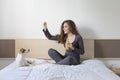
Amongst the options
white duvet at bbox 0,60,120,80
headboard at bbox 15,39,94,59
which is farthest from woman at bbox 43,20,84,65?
white duvet at bbox 0,60,120,80

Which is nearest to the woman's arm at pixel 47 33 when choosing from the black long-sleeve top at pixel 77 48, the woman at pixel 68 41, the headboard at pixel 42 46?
the woman at pixel 68 41

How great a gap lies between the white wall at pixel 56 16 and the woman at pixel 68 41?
0.17 m

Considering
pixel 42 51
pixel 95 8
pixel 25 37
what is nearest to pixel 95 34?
pixel 95 8

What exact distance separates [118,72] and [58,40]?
1043 millimetres

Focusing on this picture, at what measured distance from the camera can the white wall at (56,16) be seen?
11.7 feet

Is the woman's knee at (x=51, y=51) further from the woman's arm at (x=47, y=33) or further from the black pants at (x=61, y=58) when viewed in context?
the woman's arm at (x=47, y=33)

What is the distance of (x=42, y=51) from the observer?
3594 millimetres

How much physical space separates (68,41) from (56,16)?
506mm

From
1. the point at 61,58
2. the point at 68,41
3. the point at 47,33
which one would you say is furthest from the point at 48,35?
the point at 61,58

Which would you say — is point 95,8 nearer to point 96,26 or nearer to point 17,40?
point 96,26

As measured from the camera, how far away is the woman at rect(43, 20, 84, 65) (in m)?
3.23

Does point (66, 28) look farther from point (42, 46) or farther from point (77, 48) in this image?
point (42, 46)

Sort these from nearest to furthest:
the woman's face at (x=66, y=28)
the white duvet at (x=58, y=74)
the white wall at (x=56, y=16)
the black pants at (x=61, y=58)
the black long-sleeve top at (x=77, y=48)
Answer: the white duvet at (x=58, y=74)
the black pants at (x=61, y=58)
the black long-sleeve top at (x=77, y=48)
the woman's face at (x=66, y=28)
the white wall at (x=56, y=16)

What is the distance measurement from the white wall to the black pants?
0.42 meters
